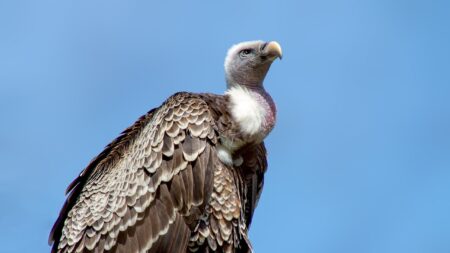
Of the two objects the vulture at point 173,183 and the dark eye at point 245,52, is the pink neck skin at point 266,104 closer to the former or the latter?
the vulture at point 173,183

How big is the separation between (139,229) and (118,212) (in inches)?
14.1

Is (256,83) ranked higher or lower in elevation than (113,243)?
higher

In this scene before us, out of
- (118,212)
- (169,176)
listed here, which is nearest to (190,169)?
(169,176)

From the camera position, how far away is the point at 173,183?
11977mm

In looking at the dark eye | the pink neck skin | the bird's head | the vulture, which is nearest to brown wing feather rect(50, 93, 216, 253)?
the vulture

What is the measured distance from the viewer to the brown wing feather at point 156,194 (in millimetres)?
11938

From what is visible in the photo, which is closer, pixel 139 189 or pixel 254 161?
pixel 139 189

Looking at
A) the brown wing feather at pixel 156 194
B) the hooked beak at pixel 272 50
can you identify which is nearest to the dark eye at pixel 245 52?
the hooked beak at pixel 272 50

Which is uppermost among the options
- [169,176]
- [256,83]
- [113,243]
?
[256,83]

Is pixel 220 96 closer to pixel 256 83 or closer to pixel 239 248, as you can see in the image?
pixel 256 83

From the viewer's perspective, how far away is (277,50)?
12.8m

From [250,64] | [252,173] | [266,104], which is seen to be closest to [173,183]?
[252,173]

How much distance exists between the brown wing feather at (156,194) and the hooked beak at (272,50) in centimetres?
124

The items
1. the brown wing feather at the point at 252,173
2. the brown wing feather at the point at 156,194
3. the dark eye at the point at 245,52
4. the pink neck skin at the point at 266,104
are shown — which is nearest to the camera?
the brown wing feather at the point at 156,194
